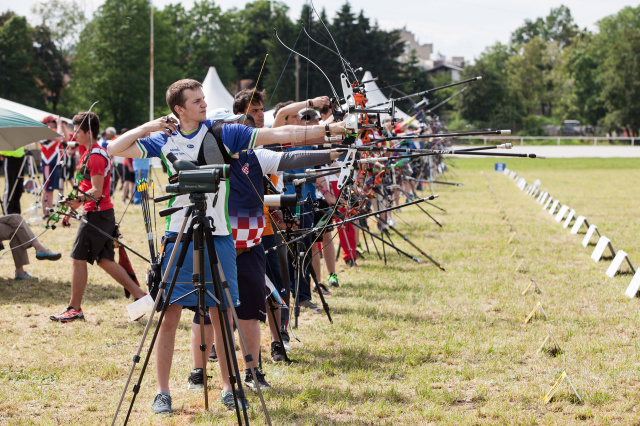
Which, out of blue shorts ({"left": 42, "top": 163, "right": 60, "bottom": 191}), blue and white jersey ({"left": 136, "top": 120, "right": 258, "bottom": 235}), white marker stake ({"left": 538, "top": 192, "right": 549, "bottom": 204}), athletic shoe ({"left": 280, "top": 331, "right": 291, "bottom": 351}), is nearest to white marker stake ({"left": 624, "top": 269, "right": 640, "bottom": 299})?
athletic shoe ({"left": 280, "top": 331, "right": 291, "bottom": 351})

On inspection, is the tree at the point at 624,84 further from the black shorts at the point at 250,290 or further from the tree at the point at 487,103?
the black shorts at the point at 250,290

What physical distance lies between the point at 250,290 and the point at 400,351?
158cm

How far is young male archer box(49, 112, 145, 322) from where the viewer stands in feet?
21.6

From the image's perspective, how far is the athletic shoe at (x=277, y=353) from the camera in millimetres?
5375

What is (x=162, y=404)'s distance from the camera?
4277 millimetres

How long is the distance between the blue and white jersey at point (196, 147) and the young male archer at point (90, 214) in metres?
2.70

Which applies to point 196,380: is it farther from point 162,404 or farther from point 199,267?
point 199,267

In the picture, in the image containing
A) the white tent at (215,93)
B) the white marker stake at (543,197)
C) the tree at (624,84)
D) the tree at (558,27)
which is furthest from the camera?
the tree at (558,27)

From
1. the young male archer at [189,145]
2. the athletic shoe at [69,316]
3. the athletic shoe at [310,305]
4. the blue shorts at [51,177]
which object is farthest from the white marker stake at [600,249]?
the blue shorts at [51,177]

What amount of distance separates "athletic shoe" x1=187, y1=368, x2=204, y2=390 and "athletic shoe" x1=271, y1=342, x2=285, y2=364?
0.77m

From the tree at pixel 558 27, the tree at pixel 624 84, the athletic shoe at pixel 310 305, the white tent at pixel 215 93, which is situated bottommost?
the athletic shoe at pixel 310 305

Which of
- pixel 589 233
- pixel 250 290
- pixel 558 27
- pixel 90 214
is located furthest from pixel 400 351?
pixel 558 27

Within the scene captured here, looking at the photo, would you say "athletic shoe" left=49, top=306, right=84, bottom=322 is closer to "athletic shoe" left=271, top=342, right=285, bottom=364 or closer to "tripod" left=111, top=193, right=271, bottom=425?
"athletic shoe" left=271, top=342, right=285, bottom=364

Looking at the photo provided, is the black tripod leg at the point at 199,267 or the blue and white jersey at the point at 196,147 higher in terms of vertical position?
the blue and white jersey at the point at 196,147
